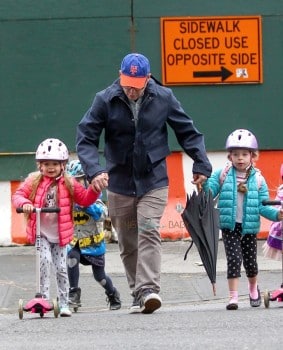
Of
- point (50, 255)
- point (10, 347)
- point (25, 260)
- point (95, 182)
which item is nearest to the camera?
point (10, 347)

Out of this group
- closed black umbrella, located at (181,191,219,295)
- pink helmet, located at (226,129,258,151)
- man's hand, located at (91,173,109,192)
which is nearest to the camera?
man's hand, located at (91,173,109,192)

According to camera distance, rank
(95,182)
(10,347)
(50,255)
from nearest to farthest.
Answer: (10,347) < (95,182) < (50,255)

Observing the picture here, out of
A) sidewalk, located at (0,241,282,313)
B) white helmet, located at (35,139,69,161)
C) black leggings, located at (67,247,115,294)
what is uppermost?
white helmet, located at (35,139,69,161)

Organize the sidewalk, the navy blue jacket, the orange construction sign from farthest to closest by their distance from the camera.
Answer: the orange construction sign → the sidewalk → the navy blue jacket

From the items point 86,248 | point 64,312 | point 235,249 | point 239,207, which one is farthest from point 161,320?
A: point 86,248

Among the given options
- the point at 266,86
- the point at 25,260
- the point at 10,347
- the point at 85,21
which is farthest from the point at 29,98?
the point at 10,347

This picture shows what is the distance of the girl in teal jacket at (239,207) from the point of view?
9.12m

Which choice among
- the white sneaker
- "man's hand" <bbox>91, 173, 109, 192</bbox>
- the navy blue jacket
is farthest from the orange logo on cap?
the white sneaker

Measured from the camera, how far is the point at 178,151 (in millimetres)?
13562

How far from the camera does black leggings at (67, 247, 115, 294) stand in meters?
9.91

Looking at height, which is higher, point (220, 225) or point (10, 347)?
point (220, 225)

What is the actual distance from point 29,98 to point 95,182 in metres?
5.11

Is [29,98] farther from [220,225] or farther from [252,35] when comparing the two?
[220,225]

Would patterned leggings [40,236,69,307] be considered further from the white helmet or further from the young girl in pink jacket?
the white helmet
